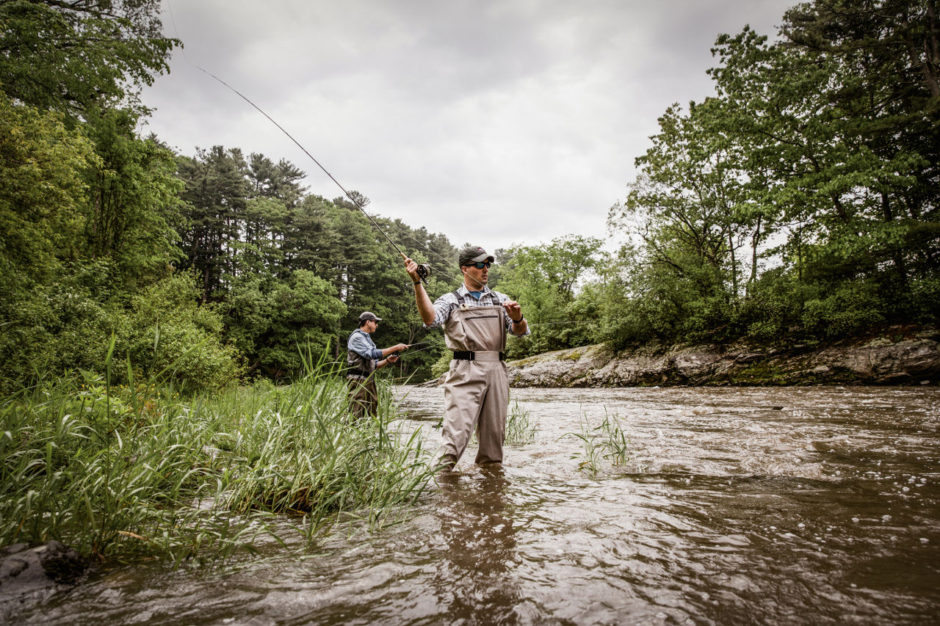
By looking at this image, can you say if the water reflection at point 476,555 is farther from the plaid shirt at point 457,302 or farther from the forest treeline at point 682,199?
the forest treeline at point 682,199

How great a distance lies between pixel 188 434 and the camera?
A: 3.15m

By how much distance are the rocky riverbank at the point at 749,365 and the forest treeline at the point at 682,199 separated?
88cm

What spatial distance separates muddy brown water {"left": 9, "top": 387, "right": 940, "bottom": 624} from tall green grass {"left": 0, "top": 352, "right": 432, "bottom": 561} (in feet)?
0.78

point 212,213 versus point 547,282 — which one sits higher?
point 212,213

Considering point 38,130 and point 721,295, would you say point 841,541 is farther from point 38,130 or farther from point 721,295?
point 721,295

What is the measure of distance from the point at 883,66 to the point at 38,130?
25697 mm

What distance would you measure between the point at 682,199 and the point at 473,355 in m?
20.9

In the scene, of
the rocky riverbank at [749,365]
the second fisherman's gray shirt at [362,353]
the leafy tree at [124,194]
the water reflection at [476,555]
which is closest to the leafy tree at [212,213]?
the leafy tree at [124,194]

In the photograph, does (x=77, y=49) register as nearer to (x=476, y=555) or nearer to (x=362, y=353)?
(x=362, y=353)

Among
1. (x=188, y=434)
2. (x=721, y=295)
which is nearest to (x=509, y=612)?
(x=188, y=434)

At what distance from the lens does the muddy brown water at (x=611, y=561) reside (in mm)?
1484

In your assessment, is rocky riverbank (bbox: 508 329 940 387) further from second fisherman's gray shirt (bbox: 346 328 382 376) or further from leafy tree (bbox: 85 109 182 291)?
leafy tree (bbox: 85 109 182 291)

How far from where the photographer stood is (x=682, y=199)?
2083 centimetres

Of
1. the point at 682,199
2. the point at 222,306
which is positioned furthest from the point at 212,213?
the point at 682,199
